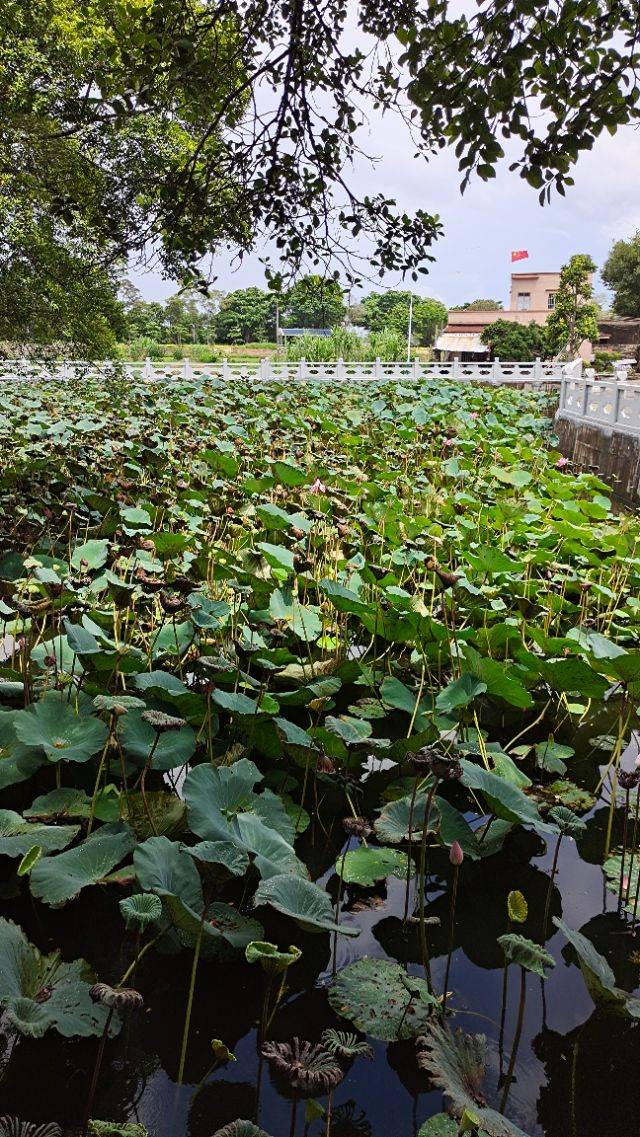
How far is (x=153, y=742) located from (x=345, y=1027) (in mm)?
767

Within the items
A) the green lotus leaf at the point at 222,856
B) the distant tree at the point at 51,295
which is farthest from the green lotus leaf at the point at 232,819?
the distant tree at the point at 51,295

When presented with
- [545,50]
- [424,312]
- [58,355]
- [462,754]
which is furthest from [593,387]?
[424,312]

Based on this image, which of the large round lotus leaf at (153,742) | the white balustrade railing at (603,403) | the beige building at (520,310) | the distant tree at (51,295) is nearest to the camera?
the large round lotus leaf at (153,742)

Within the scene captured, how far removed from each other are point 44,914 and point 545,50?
3.39m

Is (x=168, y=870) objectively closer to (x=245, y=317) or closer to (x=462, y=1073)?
(x=462, y=1073)

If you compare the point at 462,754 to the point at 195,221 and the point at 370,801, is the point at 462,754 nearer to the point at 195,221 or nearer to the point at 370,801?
the point at 370,801

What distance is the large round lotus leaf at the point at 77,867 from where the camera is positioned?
1373 millimetres

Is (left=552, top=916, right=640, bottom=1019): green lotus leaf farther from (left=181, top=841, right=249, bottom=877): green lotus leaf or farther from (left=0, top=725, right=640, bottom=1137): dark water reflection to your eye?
(left=181, top=841, right=249, bottom=877): green lotus leaf

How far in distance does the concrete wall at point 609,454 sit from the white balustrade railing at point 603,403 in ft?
0.27

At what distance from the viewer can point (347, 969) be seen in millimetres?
1484

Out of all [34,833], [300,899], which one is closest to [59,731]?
[34,833]

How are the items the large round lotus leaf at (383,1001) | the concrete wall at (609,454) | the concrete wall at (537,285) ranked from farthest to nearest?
the concrete wall at (537,285) → the concrete wall at (609,454) → the large round lotus leaf at (383,1001)

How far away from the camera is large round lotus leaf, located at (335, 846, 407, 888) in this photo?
1.71 metres

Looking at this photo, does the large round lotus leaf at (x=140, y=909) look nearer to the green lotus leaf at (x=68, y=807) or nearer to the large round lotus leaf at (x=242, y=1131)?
the large round lotus leaf at (x=242, y=1131)
